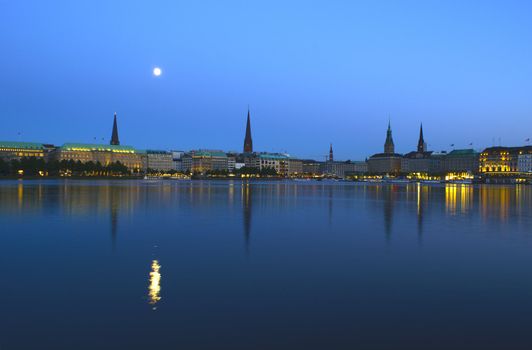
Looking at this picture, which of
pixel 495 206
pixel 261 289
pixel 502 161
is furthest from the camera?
pixel 502 161

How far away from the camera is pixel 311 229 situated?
61.6ft

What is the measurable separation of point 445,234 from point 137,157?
16827cm

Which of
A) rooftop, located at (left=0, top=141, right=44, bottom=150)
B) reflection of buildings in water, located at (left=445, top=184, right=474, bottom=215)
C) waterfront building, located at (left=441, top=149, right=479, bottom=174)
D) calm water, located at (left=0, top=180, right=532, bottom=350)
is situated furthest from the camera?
waterfront building, located at (left=441, top=149, right=479, bottom=174)

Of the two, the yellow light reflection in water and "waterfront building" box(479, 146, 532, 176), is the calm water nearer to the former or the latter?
the yellow light reflection in water

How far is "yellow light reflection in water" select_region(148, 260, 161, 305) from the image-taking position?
8520 millimetres

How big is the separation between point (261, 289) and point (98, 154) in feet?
540

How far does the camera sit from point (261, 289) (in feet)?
30.3

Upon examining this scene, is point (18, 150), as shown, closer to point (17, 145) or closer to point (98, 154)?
point (17, 145)

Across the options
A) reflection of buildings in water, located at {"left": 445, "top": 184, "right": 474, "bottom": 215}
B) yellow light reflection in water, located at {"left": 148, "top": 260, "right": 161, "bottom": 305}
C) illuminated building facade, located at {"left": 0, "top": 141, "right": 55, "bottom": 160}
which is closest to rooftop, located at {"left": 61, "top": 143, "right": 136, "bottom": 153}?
illuminated building facade, located at {"left": 0, "top": 141, "right": 55, "bottom": 160}

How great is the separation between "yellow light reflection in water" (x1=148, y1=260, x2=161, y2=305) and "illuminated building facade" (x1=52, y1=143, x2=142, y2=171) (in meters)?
150

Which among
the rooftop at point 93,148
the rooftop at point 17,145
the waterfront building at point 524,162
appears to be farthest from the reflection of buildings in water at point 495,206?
the rooftop at point 17,145

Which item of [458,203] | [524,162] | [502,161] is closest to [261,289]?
[458,203]

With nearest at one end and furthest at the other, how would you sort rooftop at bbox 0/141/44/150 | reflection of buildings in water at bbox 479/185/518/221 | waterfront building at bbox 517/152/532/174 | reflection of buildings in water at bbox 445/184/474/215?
reflection of buildings in water at bbox 479/185/518/221, reflection of buildings in water at bbox 445/184/474/215, waterfront building at bbox 517/152/532/174, rooftop at bbox 0/141/44/150

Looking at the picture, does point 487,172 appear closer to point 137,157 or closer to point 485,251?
point 137,157
